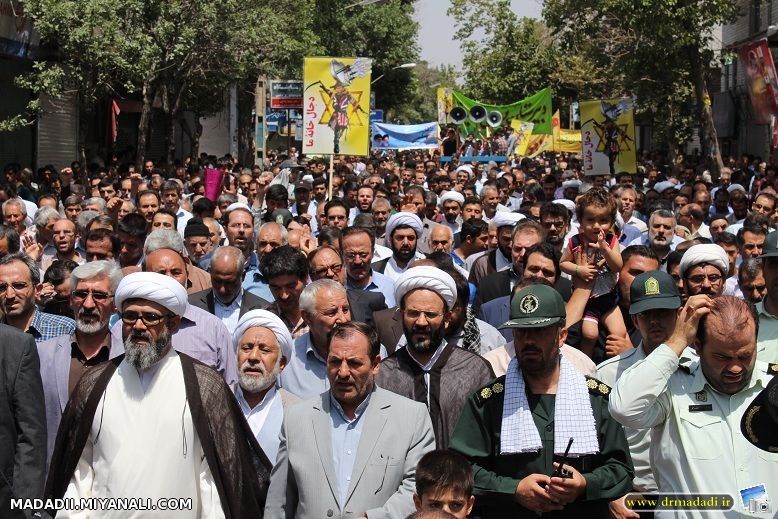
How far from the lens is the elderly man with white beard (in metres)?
5.43

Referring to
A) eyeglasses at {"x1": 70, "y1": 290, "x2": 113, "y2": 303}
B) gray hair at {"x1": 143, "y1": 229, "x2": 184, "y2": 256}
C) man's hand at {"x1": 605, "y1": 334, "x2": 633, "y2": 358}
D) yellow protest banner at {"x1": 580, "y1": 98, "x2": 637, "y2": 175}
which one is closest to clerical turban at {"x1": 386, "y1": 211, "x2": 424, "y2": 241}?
gray hair at {"x1": 143, "y1": 229, "x2": 184, "y2": 256}

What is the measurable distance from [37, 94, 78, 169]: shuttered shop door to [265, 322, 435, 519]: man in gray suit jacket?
70.7 ft

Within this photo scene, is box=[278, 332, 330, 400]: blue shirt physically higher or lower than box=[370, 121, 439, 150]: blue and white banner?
lower

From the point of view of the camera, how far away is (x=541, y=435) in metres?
4.35

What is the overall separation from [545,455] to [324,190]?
12150 mm

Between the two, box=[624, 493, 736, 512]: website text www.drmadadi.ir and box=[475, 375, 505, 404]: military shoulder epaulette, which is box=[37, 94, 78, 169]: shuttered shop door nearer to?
box=[475, 375, 505, 404]: military shoulder epaulette

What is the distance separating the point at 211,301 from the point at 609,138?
10682 millimetres

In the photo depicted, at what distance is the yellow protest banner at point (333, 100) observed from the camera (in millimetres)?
14453

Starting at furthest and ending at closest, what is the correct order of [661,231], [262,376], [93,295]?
[661,231]
[93,295]
[262,376]

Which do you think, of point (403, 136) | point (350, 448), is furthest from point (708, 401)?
point (403, 136)

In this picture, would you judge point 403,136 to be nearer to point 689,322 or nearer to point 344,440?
point 344,440

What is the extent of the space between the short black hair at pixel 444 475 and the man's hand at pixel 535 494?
0.19m

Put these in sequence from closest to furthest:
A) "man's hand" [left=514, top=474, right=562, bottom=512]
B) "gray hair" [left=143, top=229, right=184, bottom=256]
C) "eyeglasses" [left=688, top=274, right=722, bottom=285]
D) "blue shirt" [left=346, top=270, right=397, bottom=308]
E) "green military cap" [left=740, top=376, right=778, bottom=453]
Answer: "green military cap" [left=740, top=376, right=778, bottom=453] < "man's hand" [left=514, top=474, right=562, bottom=512] < "eyeglasses" [left=688, top=274, right=722, bottom=285] < "gray hair" [left=143, top=229, right=184, bottom=256] < "blue shirt" [left=346, top=270, right=397, bottom=308]

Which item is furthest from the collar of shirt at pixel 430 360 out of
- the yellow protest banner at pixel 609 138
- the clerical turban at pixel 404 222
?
the yellow protest banner at pixel 609 138
